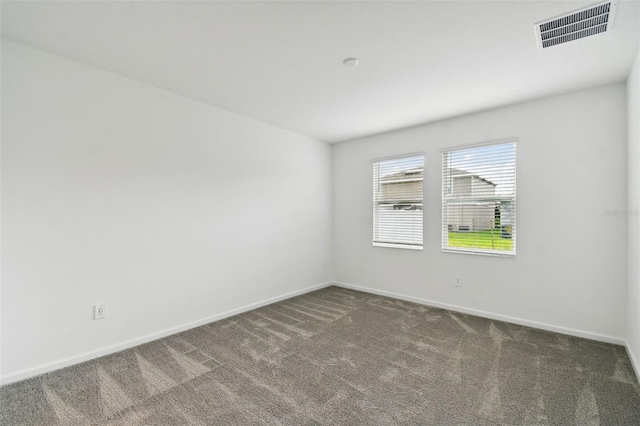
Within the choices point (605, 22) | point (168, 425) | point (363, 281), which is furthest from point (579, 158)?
point (168, 425)

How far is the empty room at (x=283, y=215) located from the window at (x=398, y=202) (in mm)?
47

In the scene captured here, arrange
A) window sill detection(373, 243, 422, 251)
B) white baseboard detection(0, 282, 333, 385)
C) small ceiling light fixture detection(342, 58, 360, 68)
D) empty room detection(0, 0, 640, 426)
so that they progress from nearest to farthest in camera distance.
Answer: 1. empty room detection(0, 0, 640, 426)
2. white baseboard detection(0, 282, 333, 385)
3. small ceiling light fixture detection(342, 58, 360, 68)
4. window sill detection(373, 243, 422, 251)

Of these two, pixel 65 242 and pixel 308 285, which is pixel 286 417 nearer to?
pixel 65 242

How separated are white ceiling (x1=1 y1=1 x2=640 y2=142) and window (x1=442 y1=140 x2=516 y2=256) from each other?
65 cm

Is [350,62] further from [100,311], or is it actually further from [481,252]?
[100,311]

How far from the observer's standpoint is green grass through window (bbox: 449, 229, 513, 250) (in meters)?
3.44

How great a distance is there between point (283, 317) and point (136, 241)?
1847mm

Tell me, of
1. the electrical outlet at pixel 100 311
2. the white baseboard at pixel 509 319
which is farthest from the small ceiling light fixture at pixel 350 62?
the white baseboard at pixel 509 319

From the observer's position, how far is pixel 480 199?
142 inches

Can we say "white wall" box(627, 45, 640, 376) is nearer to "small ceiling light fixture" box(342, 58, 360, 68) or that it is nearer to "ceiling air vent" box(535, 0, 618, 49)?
"ceiling air vent" box(535, 0, 618, 49)

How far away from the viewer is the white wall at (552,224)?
2.82 m

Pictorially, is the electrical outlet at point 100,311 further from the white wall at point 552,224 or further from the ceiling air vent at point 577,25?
the ceiling air vent at point 577,25

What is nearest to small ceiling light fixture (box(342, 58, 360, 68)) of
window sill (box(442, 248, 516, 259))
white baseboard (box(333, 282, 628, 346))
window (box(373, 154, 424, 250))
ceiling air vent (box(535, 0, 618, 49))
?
ceiling air vent (box(535, 0, 618, 49))

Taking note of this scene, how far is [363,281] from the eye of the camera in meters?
4.75
